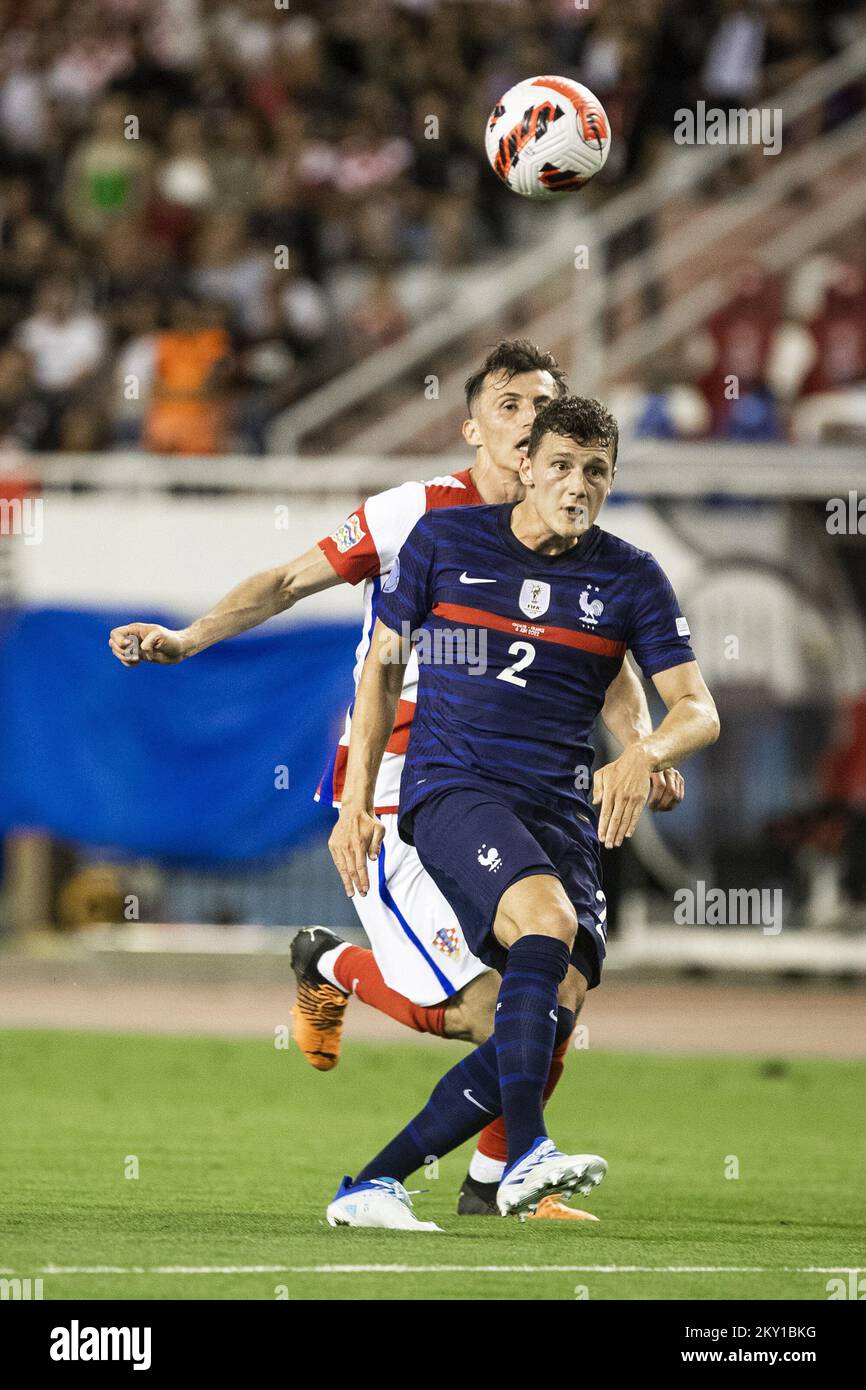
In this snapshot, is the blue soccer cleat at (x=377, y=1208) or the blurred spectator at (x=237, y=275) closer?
the blue soccer cleat at (x=377, y=1208)

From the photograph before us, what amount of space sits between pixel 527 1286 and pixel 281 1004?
960 centimetres

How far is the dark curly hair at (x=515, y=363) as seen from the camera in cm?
757

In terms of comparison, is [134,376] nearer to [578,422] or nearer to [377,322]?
[377,322]

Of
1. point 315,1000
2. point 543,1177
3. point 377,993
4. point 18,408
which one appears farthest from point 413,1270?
point 18,408

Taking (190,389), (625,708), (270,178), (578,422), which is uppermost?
(270,178)

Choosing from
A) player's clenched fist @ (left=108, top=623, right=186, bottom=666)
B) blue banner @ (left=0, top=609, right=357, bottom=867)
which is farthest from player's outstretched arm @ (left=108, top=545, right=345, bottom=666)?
blue banner @ (left=0, top=609, right=357, bottom=867)

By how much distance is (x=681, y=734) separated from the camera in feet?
21.2

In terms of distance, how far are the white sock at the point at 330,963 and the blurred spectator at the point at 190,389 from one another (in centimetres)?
958

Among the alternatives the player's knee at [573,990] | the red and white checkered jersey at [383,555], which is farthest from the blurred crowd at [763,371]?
the player's knee at [573,990]

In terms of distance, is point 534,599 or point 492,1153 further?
point 492,1153

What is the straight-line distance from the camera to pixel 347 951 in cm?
762

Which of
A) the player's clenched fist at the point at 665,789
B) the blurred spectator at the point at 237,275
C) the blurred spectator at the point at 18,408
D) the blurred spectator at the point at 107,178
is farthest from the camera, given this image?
the blurred spectator at the point at 107,178

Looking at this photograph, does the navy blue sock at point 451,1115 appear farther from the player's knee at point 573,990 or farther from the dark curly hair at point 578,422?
the dark curly hair at point 578,422

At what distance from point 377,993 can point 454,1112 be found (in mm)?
828
